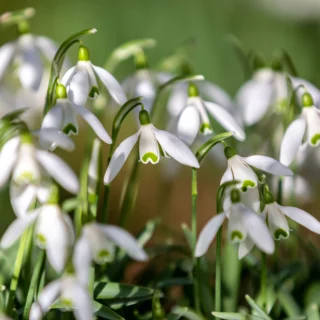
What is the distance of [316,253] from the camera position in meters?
1.45

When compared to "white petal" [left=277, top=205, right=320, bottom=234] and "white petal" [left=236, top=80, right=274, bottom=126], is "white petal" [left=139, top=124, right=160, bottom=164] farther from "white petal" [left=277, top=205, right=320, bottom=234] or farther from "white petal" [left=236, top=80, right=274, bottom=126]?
"white petal" [left=236, top=80, right=274, bottom=126]

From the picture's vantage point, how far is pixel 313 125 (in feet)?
3.78

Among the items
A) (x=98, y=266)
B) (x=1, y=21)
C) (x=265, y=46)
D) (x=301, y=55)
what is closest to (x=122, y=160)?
(x=98, y=266)

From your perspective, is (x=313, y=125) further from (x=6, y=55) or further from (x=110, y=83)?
(x=6, y=55)

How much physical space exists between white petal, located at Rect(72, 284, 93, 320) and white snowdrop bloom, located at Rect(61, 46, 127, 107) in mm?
338

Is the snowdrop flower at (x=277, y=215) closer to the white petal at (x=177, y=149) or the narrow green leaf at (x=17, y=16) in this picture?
the white petal at (x=177, y=149)

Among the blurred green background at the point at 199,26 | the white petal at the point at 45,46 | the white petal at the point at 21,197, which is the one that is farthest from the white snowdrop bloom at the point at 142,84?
the blurred green background at the point at 199,26

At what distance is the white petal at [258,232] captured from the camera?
87 centimetres

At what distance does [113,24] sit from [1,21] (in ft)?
10.1

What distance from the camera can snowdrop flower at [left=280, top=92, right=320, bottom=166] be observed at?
3.70 ft

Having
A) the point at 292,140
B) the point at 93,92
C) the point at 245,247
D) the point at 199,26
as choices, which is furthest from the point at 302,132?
the point at 199,26

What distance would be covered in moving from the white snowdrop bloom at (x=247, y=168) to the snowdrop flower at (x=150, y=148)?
0.06 metres

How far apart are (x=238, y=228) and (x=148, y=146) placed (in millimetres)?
194

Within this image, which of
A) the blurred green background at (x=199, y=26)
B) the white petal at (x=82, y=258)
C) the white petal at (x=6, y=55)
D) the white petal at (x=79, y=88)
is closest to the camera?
the white petal at (x=82, y=258)
